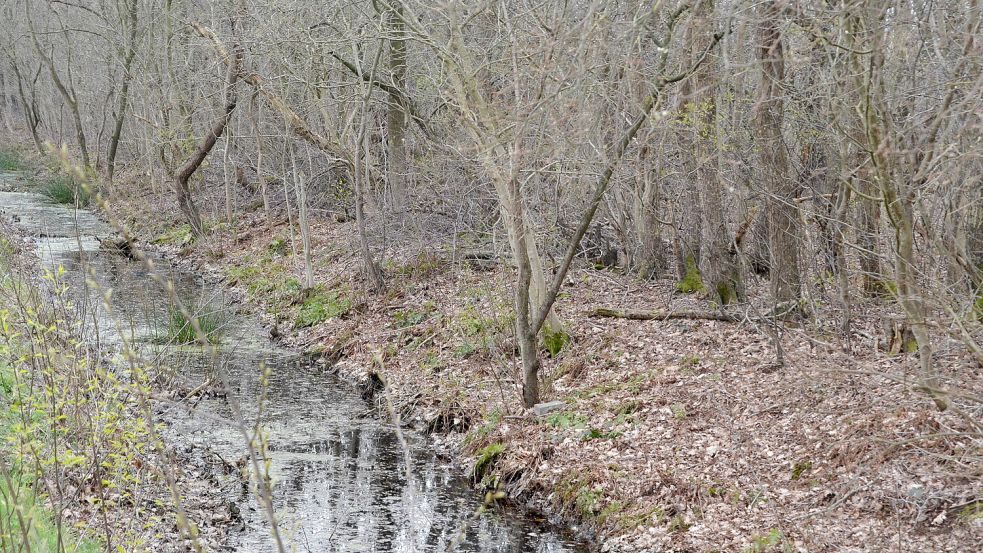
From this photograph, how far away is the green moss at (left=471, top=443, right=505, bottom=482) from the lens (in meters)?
8.73

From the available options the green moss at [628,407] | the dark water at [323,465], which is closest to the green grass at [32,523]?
the dark water at [323,465]

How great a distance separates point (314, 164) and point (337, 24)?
6.21 metres

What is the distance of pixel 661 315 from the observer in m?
11.0

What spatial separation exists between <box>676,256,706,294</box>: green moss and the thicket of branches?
0.04 meters

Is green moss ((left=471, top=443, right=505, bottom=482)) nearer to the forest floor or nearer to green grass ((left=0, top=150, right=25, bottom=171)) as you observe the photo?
the forest floor

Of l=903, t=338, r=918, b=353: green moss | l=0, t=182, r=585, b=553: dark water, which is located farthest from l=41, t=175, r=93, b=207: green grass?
l=903, t=338, r=918, b=353: green moss

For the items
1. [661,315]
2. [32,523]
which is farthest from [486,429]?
[32,523]

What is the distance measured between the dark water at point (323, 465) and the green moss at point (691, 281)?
14.2 ft

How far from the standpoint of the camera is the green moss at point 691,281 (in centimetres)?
1202

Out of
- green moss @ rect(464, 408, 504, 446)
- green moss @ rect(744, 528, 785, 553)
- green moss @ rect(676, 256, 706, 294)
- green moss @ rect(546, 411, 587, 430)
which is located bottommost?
green moss @ rect(744, 528, 785, 553)

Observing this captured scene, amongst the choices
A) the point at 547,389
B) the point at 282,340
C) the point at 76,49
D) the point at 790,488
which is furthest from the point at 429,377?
the point at 76,49

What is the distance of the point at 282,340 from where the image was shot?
45.7 feet

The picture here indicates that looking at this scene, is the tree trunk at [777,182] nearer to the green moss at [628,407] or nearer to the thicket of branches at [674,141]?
the thicket of branches at [674,141]

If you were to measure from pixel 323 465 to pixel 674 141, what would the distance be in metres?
5.98
